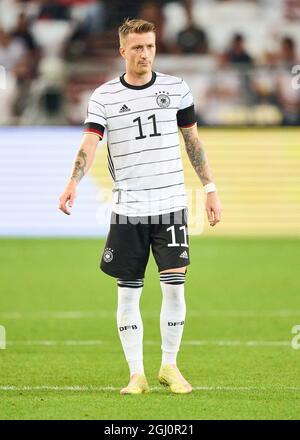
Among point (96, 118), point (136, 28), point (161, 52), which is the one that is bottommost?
point (96, 118)

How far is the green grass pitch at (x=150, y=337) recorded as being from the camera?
6.83 metres

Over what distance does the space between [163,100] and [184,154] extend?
11.6 metres

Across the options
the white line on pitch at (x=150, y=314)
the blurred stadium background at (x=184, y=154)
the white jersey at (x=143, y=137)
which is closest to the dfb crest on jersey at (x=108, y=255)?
the white jersey at (x=143, y=137)

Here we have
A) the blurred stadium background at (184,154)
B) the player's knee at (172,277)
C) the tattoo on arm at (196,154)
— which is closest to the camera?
the player's knee at (172,277)

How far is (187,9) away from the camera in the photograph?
22359 millimetres

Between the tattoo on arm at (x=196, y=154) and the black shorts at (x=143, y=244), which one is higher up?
the tattoo on arm at (x=196, y=154)

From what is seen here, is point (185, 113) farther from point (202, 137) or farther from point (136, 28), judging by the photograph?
point (202, 137)

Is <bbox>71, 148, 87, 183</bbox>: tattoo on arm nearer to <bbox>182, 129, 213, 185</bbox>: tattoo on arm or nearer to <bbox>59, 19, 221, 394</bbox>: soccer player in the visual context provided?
<bbox>59, 19, 221, 394</bbox>: soccer player

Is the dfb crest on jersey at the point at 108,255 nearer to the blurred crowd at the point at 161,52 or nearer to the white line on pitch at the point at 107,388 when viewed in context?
the white line on pitch at the point at 107,388

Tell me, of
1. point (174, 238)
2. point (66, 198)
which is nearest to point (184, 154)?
point (174, 238)

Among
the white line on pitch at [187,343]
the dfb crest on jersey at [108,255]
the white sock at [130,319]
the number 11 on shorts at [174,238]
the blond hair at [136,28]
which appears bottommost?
the white line on pitch at [187,343]

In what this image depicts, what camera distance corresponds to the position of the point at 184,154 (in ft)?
62.3

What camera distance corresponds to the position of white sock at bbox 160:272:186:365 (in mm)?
7324
